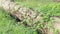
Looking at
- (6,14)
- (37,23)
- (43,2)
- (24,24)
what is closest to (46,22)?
(37,23)

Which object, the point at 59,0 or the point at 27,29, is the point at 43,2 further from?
the point at 27,29

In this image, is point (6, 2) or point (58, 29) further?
point (6, 2)

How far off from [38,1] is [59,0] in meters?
0.80

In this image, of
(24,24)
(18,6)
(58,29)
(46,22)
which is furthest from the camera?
(18,6)

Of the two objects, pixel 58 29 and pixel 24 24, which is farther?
pixel 24 24

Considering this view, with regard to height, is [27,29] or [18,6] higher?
[18,6]

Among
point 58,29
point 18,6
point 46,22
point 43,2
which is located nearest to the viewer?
point 58,29

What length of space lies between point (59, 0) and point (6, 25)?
2.74 meters

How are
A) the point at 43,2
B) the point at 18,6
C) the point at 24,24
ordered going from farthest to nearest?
1. the point at 43,2
2. the point at 18,6
3. the point at 24,24

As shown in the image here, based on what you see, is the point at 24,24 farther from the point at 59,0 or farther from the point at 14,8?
the point at 59,0

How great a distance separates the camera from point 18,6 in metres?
6.36

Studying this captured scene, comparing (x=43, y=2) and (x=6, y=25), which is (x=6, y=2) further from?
(x=43, y=2)

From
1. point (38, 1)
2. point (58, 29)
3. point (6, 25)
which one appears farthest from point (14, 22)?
point (38, 1)

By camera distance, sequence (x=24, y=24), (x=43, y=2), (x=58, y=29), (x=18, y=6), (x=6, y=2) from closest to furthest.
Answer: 1. (x=58, y=29)
2. (x=24, y=24)
3. (x=18, y=6)
4. (x=6, y=2)
5. (x=43, y=2)
